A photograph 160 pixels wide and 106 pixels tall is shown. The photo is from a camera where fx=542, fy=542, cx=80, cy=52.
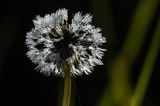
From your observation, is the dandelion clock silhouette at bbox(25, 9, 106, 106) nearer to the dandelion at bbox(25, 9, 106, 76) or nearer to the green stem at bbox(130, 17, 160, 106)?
the dandelion at bbox(25, 9, 106, 76)

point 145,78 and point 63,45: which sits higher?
point 63,45

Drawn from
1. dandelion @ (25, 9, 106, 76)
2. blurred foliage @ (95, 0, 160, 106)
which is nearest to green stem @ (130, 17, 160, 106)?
blurred foliage @ (95, 0, 160, 106)

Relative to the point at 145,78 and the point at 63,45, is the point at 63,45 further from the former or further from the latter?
the point at 145,78

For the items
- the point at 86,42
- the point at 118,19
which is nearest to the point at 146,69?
the point at 86,42

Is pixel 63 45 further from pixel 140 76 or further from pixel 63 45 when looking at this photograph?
pixel 140 76

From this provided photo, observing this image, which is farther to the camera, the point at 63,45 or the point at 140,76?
the point at 63,45

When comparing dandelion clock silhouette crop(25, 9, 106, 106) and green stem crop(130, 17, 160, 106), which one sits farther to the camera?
dandelion clock silhouette crop(25, 9, 106, 106)

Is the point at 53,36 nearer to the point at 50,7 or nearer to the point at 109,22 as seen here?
the point at 109,22

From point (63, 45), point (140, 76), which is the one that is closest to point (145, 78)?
point (140, 76)

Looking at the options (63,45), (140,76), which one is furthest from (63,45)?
(140,76)
